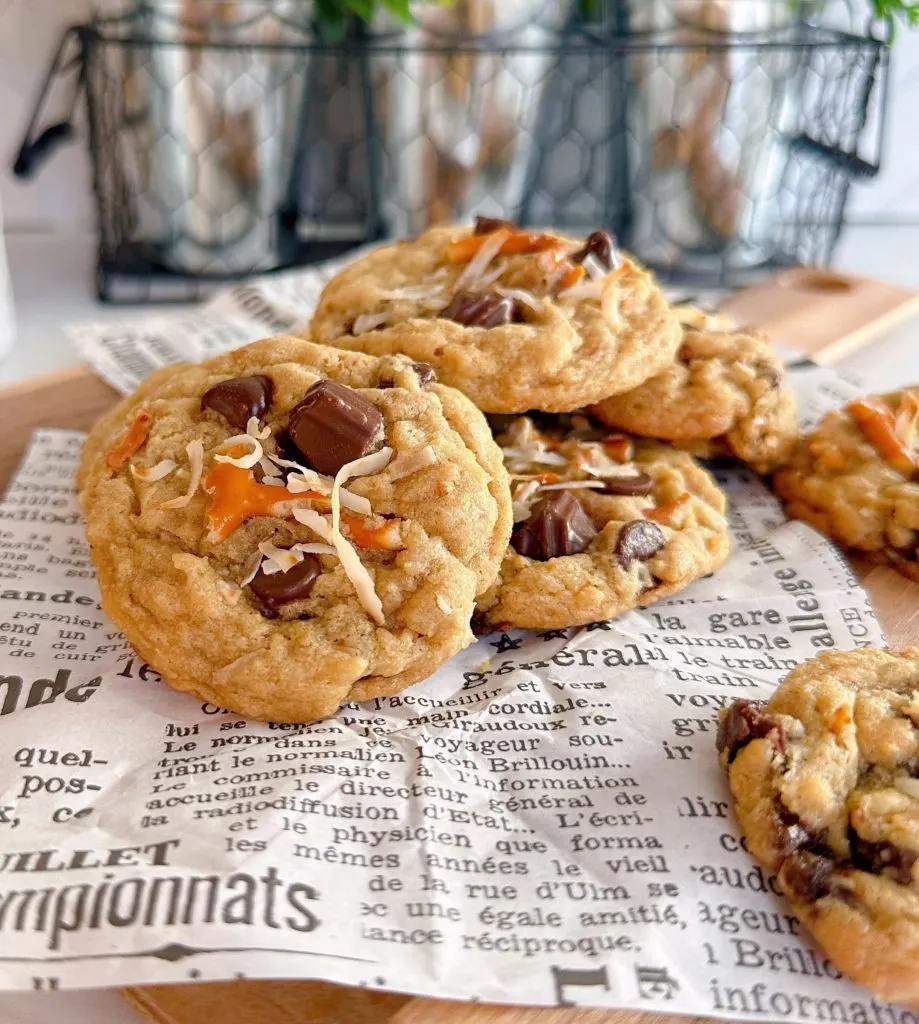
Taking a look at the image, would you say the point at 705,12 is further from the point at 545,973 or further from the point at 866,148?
the point at 545,973

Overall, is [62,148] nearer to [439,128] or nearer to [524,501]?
[439,128]

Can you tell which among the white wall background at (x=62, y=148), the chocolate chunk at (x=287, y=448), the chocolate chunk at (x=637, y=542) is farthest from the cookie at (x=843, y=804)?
the white wall background at (x=62, y=148)

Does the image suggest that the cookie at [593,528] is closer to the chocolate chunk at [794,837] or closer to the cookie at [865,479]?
the cookie at [865,479]

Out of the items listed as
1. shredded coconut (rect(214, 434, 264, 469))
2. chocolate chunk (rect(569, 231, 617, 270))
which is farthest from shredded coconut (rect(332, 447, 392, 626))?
chocolate chunk (rect(569, 231, 617, 270))

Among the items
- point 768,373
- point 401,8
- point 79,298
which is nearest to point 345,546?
point 768,373

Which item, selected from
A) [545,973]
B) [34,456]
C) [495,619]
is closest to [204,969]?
[545,973]

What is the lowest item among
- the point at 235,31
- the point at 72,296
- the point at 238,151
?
the point at 72,296
